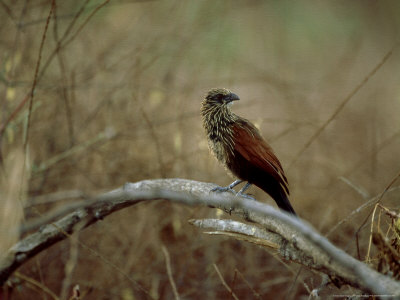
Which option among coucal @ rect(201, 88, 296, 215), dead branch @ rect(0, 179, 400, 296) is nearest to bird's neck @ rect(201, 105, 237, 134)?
coucal @ rect(201, 88, 296, 215)

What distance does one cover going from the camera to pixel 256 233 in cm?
173

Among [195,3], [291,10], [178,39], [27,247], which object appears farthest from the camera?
[291,10]

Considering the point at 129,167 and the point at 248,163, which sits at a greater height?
the point at 129,167

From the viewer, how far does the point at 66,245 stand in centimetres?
332

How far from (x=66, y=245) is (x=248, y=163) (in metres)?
1.89

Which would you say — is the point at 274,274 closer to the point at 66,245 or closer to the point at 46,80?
the point at 66,245

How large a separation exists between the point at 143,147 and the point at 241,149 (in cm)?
238

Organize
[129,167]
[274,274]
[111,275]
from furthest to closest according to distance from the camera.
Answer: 1. [129,167]
2. [274,274]
3. [111,275]

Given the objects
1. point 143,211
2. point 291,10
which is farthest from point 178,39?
point 291,10

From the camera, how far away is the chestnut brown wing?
1.82 metres

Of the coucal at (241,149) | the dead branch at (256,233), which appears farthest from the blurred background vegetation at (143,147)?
the coucal at (241,149)

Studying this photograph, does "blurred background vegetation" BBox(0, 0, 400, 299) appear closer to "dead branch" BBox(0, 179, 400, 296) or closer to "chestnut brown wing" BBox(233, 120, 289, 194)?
"dead branch" BBox(0, 179, 400, 296)

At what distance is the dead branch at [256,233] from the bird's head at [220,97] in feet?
1.45

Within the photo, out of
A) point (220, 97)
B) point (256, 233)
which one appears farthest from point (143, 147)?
point (256, 233)
